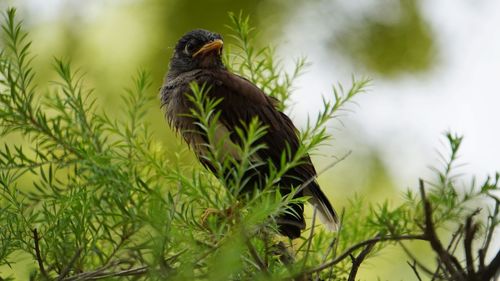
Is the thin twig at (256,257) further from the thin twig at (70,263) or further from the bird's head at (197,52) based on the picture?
the bird's head at (197,52)

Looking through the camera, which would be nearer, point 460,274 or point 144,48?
point 460,274

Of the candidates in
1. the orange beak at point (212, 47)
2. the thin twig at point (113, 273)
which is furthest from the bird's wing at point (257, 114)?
the thin twig at point (113, 273)

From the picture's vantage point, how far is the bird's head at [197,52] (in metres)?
2.27

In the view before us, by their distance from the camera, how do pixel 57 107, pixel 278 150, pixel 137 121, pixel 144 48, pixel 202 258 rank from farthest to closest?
pixel 144 48, pixel 278 150, pixel 137 121, pixel 57 107, pixel 202 258

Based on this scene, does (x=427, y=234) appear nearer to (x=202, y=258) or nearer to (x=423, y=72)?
(x=202, y=258)

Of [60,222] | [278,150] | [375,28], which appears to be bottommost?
[60,222]

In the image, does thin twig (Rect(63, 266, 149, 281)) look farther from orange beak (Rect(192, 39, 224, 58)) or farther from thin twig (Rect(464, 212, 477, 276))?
orange beak (Rect(192, 39, 224, 58))

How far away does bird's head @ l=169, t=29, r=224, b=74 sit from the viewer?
2270 mm

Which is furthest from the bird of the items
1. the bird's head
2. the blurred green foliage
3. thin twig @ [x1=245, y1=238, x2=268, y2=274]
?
the blurred green foliage

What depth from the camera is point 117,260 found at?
33.7 inches

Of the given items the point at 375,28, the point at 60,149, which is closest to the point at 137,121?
the point at 60,149

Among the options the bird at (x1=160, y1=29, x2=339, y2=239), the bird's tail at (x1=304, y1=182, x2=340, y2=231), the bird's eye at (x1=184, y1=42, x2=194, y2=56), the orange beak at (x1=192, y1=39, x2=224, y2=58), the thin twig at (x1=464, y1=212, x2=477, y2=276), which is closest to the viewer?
A: the thin twig at (x1=464, y1=212, x2=477, y2=276)

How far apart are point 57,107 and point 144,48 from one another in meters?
2.23

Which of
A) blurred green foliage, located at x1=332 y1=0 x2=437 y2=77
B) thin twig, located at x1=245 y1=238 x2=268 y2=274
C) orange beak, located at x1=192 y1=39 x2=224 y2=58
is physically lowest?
thin twig, located at x1=245 y1=238 x2=268 y2=274
